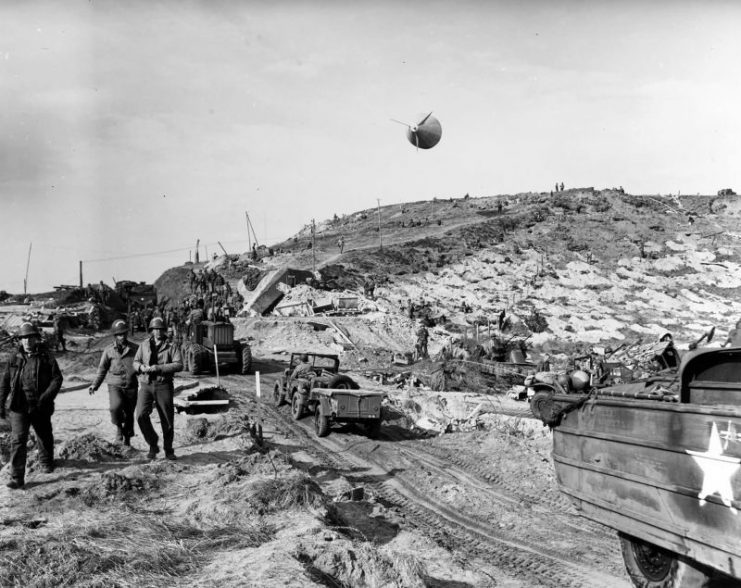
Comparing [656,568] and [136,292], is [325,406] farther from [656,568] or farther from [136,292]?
[136,292]

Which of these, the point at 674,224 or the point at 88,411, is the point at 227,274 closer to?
the point at 88,411

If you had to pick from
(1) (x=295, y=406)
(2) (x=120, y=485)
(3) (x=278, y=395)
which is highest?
(2) (x=120, y=485)

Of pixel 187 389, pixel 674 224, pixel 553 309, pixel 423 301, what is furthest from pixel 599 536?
pixel 674 224

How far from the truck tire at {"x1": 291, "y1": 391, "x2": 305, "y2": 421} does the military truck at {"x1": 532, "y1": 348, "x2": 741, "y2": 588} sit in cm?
867

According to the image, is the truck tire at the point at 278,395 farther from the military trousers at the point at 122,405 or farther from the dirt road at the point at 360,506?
the military trousers at the point at 122,405

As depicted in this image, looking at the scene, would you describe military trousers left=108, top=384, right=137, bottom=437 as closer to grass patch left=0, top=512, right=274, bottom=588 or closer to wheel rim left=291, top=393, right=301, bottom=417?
grass patch left=0, top=512, right=274, bottom=588

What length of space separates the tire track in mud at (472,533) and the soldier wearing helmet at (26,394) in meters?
4.62

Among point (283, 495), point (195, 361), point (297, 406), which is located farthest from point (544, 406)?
point (195, 361)

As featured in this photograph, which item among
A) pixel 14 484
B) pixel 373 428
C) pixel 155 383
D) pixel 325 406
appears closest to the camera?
pixel 14 484

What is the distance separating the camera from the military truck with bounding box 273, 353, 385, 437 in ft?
41.5

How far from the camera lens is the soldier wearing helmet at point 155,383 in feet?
26.0

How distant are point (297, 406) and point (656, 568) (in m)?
9.78

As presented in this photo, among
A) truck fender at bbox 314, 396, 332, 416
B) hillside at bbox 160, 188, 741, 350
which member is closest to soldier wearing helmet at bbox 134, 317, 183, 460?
truck fender at bbox 314, 396, 332, 416

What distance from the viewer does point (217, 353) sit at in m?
21.5
